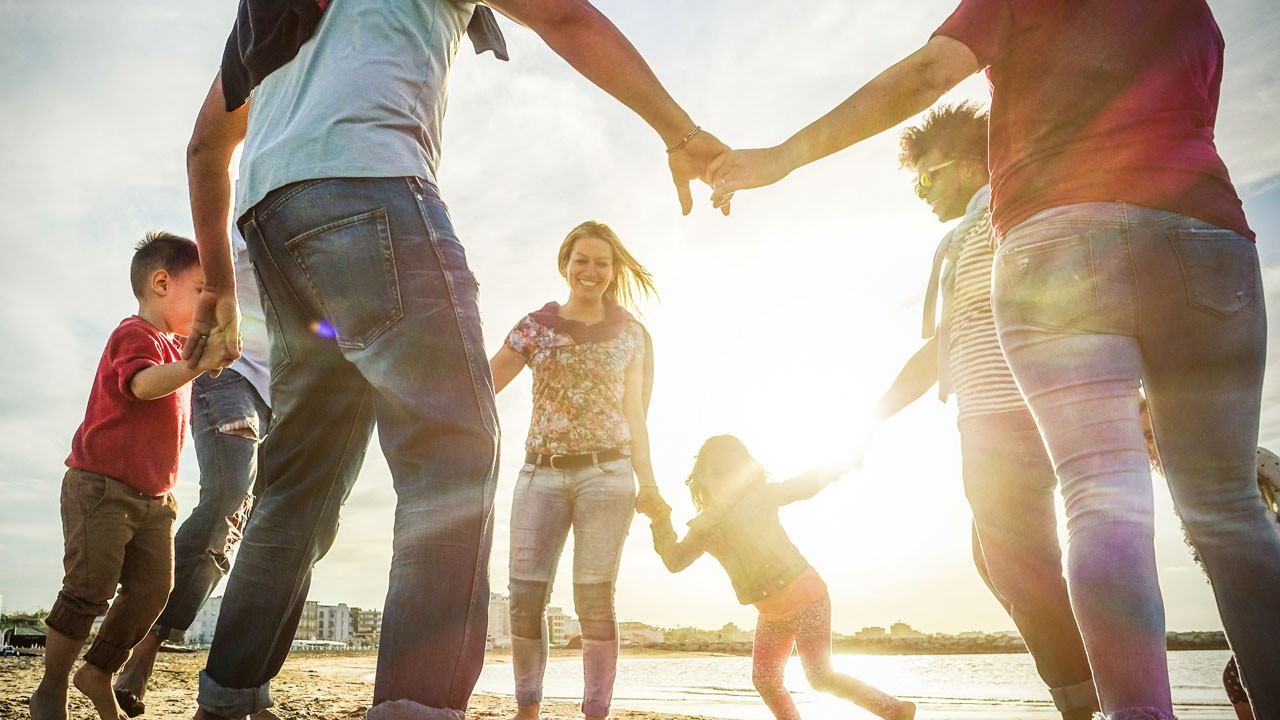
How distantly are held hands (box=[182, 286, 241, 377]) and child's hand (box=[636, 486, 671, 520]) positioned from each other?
2.69 metres

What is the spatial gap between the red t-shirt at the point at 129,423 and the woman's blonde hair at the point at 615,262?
2.42 metres

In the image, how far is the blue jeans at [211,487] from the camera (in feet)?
11.3

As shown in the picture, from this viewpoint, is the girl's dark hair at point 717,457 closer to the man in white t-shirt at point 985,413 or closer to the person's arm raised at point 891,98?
the man in white t-shirt at point 985,413

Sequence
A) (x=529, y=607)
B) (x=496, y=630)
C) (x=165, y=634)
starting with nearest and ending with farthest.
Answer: (x=165, y=634)
(x=529, y=607)
(x=496, y=630)

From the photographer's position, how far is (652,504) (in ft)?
15.4

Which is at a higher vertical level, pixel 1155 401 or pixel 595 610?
pixel 1155 401

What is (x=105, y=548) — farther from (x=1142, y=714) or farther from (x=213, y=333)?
(x=1142, y=714)

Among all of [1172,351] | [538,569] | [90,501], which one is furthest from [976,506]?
[90,501]

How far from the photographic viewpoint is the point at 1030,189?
6.44 feet

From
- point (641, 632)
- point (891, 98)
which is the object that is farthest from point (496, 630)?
point (891, 98)

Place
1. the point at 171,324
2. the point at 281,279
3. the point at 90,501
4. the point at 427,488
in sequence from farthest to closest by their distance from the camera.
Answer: the point at 171,324 < the point at 90,501 < the point at 281,279 < the point at 427,488

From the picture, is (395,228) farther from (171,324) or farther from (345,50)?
A: (171,324)

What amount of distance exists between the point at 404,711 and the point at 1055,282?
5.42 ft

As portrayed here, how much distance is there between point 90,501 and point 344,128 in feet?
7.87
